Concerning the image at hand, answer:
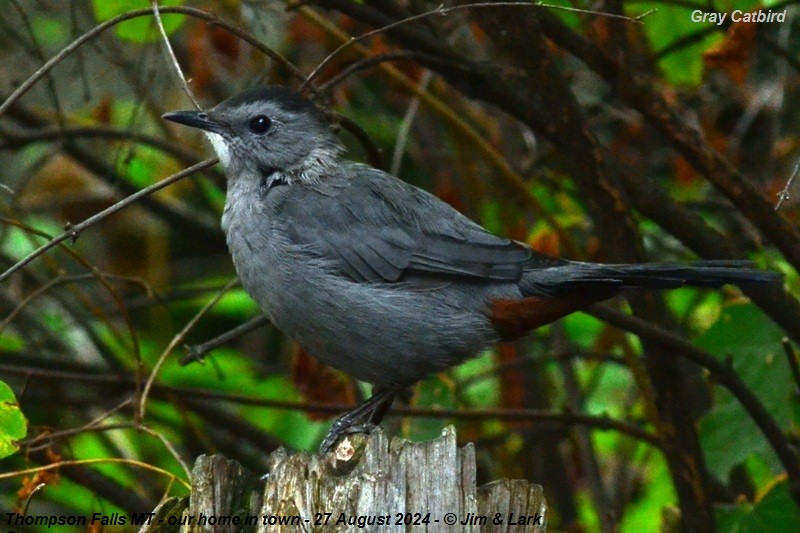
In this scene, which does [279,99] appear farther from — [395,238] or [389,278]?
[389,278]

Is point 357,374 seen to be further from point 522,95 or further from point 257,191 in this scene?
point 522,95

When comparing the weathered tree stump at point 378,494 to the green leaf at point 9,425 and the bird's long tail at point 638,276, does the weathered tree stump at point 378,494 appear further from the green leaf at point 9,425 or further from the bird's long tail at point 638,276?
the bird's long tail at point 638,276

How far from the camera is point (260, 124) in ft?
12.7

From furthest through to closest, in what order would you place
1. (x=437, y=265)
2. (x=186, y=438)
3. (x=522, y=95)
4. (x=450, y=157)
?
1. (x=450, y=157)
2. (x=186, y=438)
3. (x=522, y=95)
4. (x=437, y=265)

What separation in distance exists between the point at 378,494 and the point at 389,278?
3.78 ft

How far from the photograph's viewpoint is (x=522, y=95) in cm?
374

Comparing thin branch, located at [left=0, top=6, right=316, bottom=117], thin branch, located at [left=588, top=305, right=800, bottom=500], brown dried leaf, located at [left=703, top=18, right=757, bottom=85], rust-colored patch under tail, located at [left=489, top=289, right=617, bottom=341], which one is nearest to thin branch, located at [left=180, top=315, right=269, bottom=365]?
rust-colored patch under tail, located at [left=489, top=289, right=617, bottom=341]

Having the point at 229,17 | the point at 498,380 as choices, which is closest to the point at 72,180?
the point at 229,17

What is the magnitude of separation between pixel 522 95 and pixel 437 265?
737 millimetres

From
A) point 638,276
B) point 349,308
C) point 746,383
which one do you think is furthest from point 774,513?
point 349,308

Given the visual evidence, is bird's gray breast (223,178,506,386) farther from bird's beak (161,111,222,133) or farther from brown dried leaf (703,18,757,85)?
brown dried leaf (703,18,757,85)

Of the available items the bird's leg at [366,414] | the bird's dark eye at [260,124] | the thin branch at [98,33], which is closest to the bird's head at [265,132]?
the bird's dark eye at [260,124]

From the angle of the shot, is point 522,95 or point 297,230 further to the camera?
point 522,95

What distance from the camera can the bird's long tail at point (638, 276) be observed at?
122 inches
